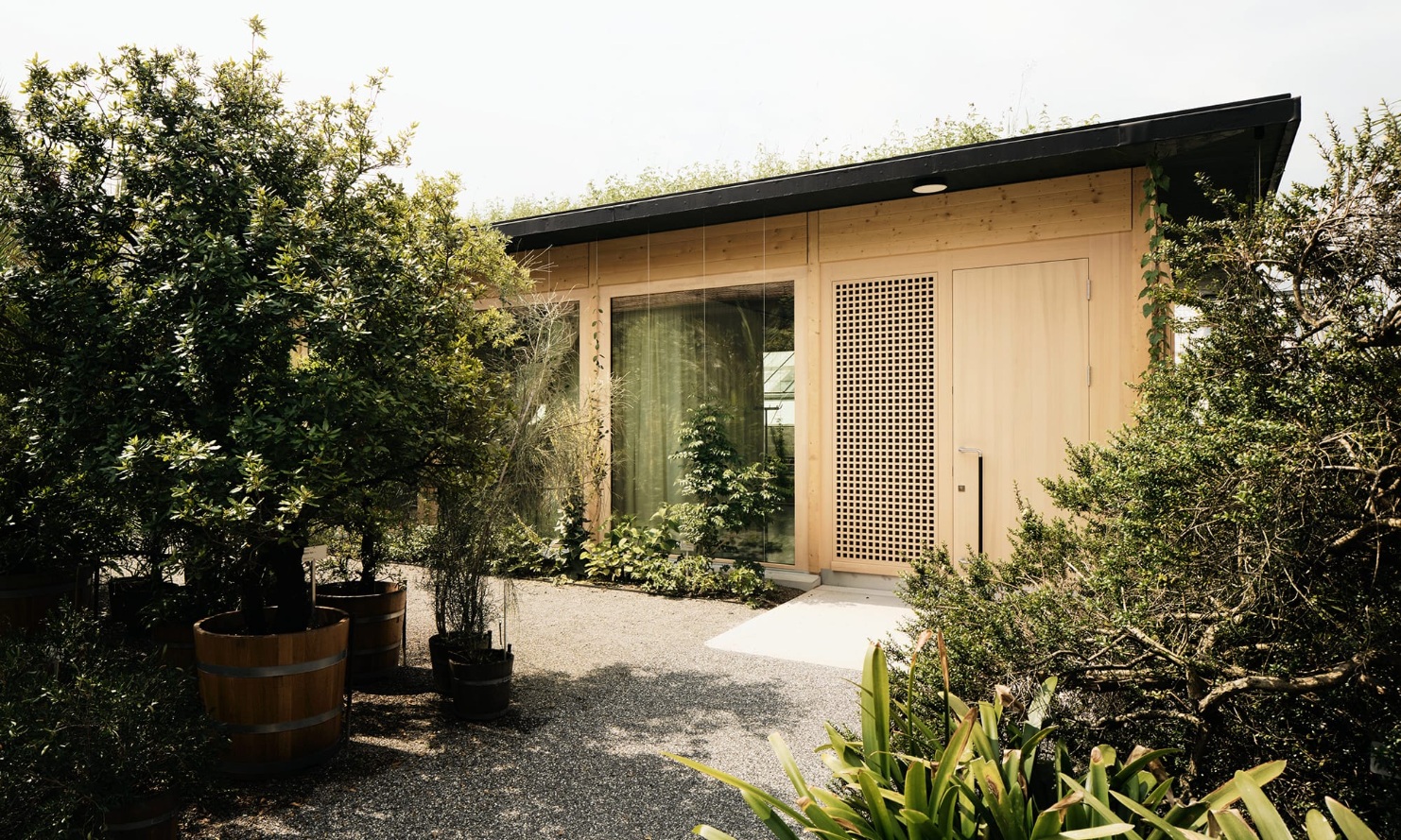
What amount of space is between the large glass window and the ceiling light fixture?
5.15 ft

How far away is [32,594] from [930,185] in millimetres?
6429

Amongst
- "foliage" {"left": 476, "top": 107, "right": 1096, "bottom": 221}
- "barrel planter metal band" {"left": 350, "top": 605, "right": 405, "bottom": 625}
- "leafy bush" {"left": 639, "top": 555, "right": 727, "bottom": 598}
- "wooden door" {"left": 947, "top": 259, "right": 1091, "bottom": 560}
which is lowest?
"leafy bush" {"left": 639, "top": 555, "right": 727, "bottom": 598}

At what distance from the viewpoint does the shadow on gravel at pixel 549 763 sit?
9.91 ft

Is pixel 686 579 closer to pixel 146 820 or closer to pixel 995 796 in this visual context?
pixel 146 820

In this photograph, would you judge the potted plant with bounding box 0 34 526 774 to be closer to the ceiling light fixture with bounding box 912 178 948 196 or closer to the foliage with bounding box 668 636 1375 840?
the foliage with bounding box 668 636 1375 840

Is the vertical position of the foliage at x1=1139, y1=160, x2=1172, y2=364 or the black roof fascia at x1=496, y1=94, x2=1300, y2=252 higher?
the black roof fascia at x1=496, y1=94, x2=1300, y2=252

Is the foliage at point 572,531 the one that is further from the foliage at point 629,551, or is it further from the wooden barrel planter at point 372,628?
the wooden barrel planter at point 372,628

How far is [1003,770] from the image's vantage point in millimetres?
1958

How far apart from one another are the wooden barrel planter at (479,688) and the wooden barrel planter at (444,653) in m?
0.11

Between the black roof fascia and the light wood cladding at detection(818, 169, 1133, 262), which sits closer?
the black roof fascia

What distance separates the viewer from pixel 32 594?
433 cm

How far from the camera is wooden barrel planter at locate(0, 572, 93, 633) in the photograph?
4.25 meters

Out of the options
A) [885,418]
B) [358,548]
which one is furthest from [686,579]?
[358,548]

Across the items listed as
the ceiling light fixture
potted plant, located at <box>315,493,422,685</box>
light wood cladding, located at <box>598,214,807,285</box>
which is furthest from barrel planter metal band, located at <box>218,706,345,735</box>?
light wood cladding, located at <box>598,214,807,285</box>
